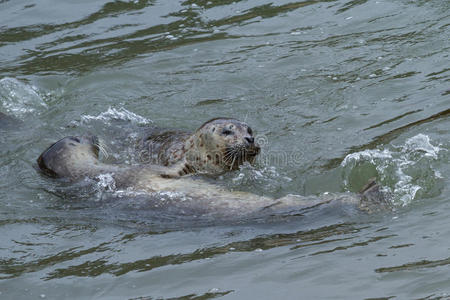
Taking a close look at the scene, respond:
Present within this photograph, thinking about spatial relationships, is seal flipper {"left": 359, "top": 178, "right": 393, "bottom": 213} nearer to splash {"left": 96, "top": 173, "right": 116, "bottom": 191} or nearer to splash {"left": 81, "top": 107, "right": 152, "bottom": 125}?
splash {"left": 96, "top": 173, "right": 116, "bottom": 191}

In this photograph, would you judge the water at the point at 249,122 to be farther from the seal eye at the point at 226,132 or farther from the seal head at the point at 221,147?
the seal eye at the point at 226,132

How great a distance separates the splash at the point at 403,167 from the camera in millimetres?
6105

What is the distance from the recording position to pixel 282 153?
24.5ft

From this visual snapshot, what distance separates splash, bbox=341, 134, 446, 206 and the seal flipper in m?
0.20

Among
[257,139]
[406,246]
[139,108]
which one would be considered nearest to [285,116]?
[257,139]

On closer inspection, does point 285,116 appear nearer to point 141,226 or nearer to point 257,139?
point 257,139

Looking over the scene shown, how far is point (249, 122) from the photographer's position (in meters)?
8.35

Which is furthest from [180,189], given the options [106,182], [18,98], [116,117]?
[18,98]

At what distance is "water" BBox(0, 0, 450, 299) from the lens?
5191 mm

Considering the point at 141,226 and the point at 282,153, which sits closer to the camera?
the point at 141,226

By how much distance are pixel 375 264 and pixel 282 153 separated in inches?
102

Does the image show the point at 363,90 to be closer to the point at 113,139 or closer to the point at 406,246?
the point at 113,139

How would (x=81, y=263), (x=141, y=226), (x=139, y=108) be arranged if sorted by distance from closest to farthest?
(x=81, y=263), (x=141, y=226), (x=139, y=108)

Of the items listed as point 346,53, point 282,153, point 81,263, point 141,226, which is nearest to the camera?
point 81,263
